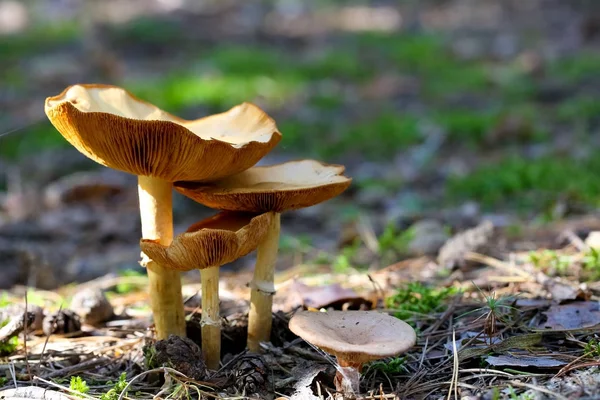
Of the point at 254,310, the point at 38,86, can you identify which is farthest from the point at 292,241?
the point at 38,86

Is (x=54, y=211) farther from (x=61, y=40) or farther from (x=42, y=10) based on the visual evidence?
(x=42, y=10)

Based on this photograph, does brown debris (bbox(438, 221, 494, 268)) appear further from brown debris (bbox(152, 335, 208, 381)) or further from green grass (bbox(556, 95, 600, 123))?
green grass (bbox(556, 95, 600, 123))

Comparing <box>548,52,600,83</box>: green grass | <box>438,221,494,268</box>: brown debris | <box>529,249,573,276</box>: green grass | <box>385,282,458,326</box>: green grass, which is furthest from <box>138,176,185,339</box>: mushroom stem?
<box>548,52,600,83</box>: green grass

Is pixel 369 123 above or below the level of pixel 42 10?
below

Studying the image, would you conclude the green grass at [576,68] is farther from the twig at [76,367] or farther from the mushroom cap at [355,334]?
the twig at [76,367]

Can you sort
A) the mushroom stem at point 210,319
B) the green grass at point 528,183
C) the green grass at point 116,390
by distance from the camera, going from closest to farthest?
the green grass at point 116,390 < the mushroom stem at point 210,319 < the green grass at point 528,183

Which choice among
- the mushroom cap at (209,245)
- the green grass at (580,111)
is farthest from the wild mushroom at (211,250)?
the green grass at (580,111)

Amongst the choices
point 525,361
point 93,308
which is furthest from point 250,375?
point 93,308
